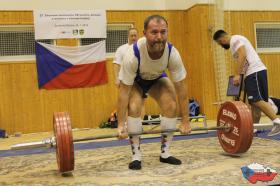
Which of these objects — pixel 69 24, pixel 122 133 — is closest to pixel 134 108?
pixel 122 133

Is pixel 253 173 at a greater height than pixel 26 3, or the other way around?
pixel 26 3

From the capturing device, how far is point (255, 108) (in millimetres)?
4227

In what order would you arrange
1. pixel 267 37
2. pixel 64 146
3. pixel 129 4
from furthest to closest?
pixel 267 37, pixel 129 4, pixel 64 146

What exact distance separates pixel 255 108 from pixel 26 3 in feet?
14.6

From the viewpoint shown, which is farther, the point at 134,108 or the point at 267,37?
the point at 267,37

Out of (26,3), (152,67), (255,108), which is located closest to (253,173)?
(152,67)

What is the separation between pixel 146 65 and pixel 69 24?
4.28m

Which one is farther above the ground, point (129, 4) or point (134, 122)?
point (129, 4)

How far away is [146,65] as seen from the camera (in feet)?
9.63

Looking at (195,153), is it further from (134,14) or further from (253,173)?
(134,14)

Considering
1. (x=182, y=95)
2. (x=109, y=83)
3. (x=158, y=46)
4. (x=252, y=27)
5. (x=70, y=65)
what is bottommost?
(x=182, y=95)

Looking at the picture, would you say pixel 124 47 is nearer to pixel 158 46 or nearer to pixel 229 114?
pixel 229 114

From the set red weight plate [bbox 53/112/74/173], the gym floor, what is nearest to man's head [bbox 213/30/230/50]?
the gym floor

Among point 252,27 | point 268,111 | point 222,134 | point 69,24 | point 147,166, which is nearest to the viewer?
point 147,166
